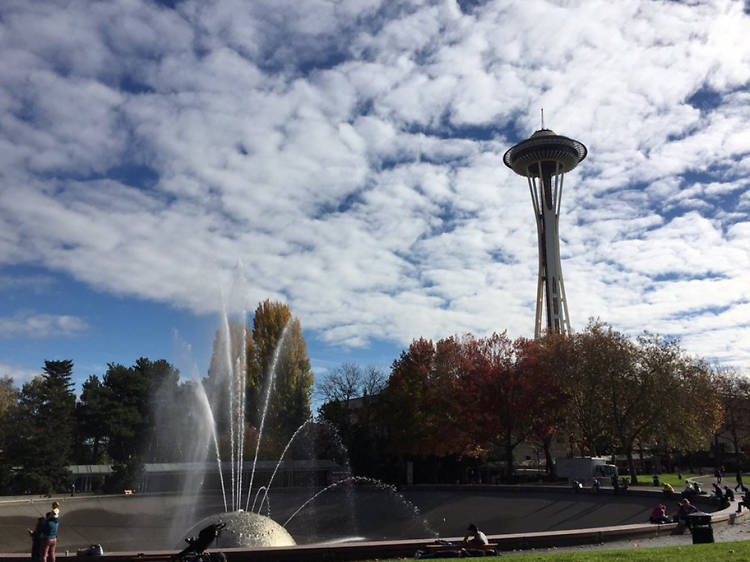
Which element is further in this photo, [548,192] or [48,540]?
[548,192]

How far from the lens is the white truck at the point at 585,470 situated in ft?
132

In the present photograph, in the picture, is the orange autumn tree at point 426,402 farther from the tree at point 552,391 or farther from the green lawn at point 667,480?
the green lawn at point 667,480

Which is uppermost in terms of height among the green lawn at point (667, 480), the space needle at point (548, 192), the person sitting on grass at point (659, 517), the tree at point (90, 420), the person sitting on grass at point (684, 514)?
the space needle at point (548, 192)

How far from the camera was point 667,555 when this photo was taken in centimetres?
1151

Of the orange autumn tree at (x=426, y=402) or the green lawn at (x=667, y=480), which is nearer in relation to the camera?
the green lawn at (x=667, y=480)

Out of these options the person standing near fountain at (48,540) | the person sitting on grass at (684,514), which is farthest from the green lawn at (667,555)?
the person standing near fountain at (48,540)

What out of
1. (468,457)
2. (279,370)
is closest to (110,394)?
(279,370)

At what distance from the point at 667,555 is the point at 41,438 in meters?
48.0

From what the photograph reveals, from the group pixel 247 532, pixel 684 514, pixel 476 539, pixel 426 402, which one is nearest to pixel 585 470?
pixel 426 402

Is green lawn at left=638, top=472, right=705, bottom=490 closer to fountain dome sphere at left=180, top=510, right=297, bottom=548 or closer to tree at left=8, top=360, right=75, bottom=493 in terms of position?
fountain dome sphere at left=180, top=510, right=297, bottom=548

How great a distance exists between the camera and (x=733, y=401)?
68.6 m

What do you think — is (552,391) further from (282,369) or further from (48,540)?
(48,540)

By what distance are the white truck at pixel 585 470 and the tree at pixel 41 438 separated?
3828cm

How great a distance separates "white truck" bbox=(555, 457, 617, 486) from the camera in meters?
40.2
